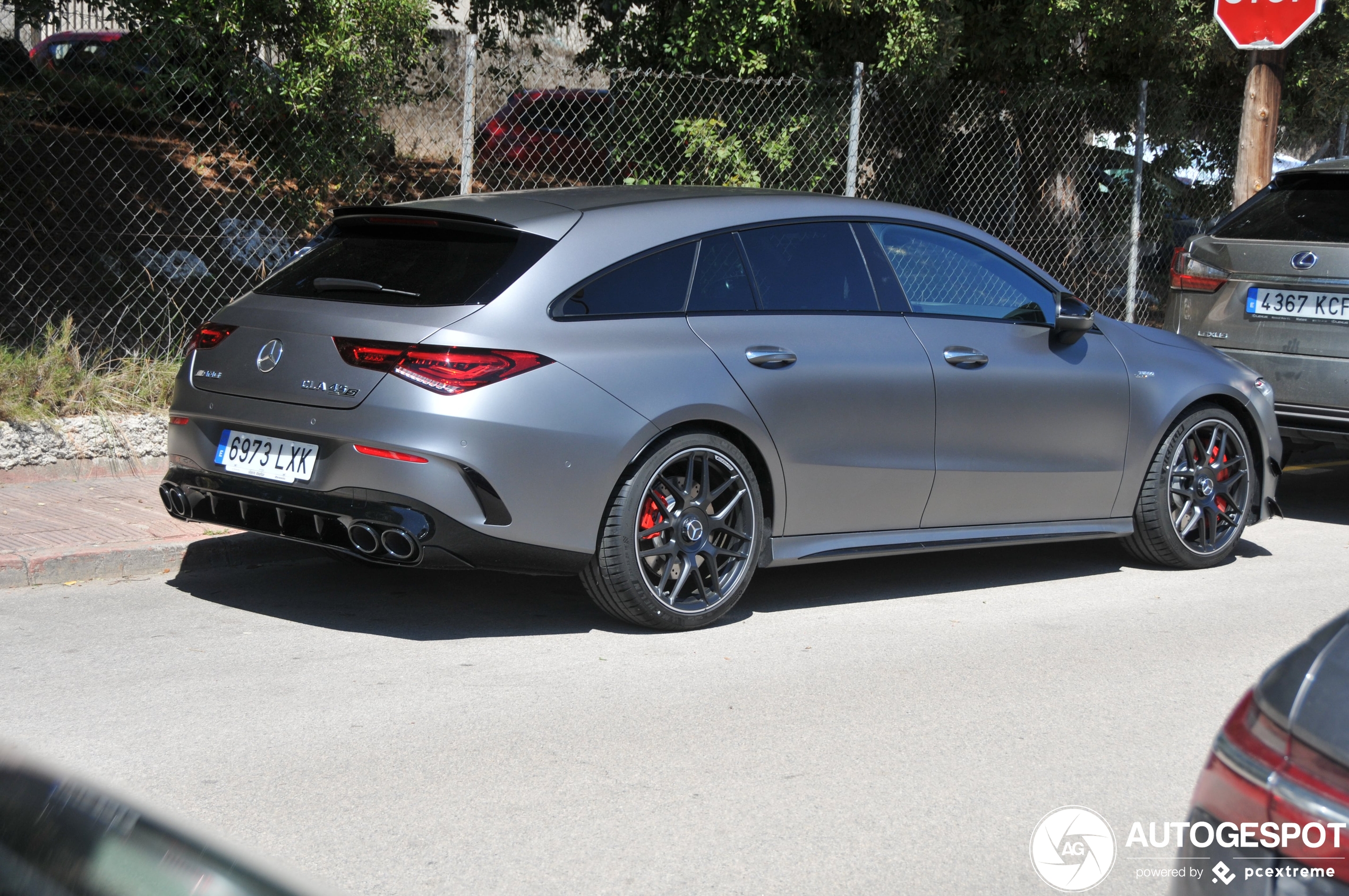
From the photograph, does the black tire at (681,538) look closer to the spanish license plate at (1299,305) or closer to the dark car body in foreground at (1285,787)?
the dark car body in foreground at (1285,787)

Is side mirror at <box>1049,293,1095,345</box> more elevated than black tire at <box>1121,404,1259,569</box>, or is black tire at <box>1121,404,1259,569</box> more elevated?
side mirror at <box>1049,293,1095,345</box>

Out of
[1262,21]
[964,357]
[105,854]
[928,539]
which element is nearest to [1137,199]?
[1262,21]

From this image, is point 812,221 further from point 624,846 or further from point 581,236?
point 624,846

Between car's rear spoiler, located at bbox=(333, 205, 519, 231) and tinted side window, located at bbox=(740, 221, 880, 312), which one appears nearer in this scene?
car's rear spoiler, located at bbox=(333, 205, 519, 231)

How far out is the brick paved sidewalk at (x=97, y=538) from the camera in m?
5.75

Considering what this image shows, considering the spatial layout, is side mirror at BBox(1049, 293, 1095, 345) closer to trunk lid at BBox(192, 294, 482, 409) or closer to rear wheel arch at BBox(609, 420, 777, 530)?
rear wheel arch at BBox(609, 420, 777, 530)

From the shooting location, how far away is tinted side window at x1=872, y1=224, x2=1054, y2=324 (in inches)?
233

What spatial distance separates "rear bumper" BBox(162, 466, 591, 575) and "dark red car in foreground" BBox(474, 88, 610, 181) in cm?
573

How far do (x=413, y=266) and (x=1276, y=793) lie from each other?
12.3 ft

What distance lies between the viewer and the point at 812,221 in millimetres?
5730

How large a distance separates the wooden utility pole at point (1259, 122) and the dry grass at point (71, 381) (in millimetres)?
8588

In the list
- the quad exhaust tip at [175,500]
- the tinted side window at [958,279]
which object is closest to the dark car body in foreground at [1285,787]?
the tinted side window at [958,279]

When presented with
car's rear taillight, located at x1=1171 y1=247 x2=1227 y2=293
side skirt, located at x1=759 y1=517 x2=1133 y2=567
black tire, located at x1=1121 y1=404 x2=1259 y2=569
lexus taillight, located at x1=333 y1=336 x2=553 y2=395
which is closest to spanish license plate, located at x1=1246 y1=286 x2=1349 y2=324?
car's rear taillight, located at x1=1171 y1=247 x2=1227 y2=293

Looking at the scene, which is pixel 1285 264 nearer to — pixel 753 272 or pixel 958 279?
pixel 958 279
